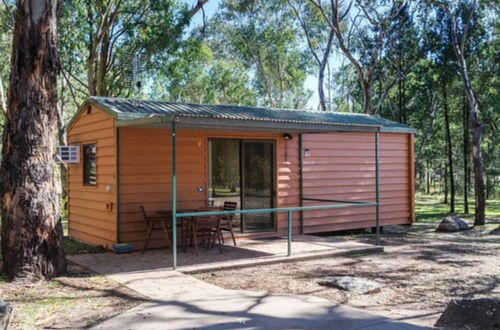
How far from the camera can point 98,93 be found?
1611cm

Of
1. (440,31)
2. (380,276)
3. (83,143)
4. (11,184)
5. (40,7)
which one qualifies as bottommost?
(380,276)

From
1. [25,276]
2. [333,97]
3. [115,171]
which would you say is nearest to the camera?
[25,276]

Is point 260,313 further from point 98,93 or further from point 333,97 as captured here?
point 333,97

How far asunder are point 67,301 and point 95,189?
3809mm

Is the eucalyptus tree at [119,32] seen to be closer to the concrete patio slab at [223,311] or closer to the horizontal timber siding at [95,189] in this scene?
the horizontal timber siding at [95,189]

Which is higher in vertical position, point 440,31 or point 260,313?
point 440,31

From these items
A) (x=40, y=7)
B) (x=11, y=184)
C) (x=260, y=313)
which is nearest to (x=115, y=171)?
(x=11, y=184)

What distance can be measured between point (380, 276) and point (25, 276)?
14.3 feet

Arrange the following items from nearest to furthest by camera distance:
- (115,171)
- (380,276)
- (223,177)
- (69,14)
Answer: (380,276), (115,171), (223,177), (69,14)

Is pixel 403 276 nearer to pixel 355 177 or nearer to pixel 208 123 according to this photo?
pixel 208 123

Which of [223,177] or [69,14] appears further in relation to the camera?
[69,14]

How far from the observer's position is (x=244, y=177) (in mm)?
9391

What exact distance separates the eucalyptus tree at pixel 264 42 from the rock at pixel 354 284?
62.2 feet

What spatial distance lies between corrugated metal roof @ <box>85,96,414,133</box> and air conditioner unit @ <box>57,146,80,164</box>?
106 cm
